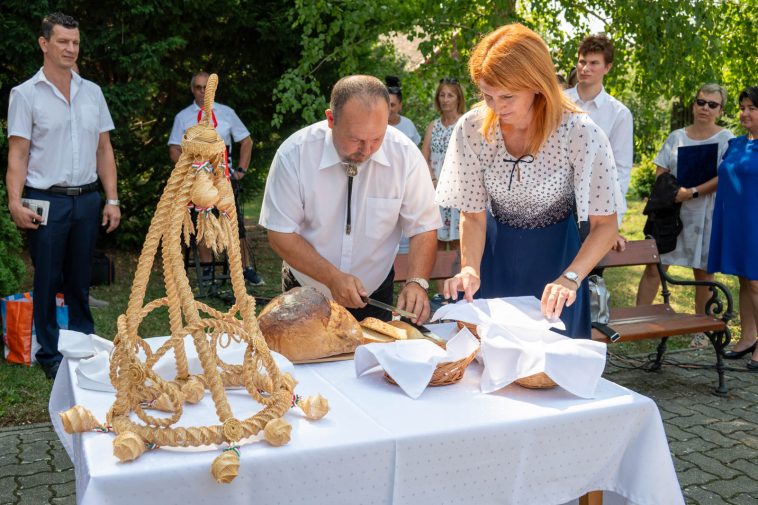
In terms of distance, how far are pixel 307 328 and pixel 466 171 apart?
85cm

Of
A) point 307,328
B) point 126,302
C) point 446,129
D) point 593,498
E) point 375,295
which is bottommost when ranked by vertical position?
point 126,302

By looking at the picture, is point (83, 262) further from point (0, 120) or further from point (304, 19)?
point (304, 19)

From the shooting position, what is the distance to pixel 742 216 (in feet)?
17.9

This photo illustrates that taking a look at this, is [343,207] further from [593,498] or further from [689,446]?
[689,446]

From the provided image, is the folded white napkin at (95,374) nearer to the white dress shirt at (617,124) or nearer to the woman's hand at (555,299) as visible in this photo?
the woman's hand at (555,299)

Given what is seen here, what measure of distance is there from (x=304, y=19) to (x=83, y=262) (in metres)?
3.26

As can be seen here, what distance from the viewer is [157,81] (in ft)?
27.8

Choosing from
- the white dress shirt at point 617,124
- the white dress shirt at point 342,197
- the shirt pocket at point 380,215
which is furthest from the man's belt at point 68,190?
the white dress shirt at point 617,124

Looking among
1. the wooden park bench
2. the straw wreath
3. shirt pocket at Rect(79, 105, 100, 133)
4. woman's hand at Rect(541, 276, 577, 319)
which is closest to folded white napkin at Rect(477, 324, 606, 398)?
woman's hand at Rect(541, 276, 577, 319)

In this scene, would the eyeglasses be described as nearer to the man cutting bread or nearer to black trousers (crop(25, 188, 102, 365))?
the man cutting bread

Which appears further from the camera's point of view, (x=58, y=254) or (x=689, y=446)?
(x=58, y=254)

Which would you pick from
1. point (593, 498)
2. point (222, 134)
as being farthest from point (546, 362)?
point (222, 134)

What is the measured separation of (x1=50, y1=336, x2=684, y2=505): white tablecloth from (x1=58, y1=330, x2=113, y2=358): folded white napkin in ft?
0.14

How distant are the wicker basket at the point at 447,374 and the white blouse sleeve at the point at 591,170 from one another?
28.9 inches
